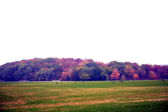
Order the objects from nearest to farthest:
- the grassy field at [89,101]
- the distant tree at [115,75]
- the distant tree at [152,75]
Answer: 1. the grassy field at [89,101]
2. the distant tree at [115,75]
3. the distant tree at [152,75]

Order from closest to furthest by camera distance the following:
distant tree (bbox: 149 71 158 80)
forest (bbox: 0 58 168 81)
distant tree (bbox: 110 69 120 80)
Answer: forest (bbox: 0 58 168 81), distant tree (bbox: 110 69 120 80), distant tree (bbox: 149 71 158 80)

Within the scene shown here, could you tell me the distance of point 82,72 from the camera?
11962cm

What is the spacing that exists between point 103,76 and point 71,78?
2698cm

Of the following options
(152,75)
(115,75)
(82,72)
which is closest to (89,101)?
(82,72)

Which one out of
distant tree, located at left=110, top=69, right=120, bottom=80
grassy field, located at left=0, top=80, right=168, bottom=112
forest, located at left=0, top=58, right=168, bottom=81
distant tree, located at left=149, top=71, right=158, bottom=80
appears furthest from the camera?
distant tree, located at left=149, top=71, right=158, bottom=80

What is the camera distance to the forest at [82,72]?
396ft

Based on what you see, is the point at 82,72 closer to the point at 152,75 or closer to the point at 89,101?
the point at 152,75

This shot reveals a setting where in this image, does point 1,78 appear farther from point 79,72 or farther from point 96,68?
point 96,68

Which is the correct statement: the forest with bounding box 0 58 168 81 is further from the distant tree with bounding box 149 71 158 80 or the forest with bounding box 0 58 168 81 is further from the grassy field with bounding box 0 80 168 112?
the grassy field with bounding box 0 80 168 112

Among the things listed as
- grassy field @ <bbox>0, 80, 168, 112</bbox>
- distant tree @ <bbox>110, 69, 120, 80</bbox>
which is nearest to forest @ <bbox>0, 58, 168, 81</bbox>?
distant tree @ <bbox>110, 69, 120, 80</bbox>

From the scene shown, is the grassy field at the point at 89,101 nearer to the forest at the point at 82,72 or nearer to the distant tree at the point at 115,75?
the forest at the point at 82,72

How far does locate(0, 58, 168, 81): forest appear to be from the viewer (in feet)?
396

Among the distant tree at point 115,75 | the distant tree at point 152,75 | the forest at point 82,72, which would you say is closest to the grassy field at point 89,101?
the forest at point 82,72

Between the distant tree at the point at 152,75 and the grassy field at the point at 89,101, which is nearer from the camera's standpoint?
the grassy field at the point at 89,101
